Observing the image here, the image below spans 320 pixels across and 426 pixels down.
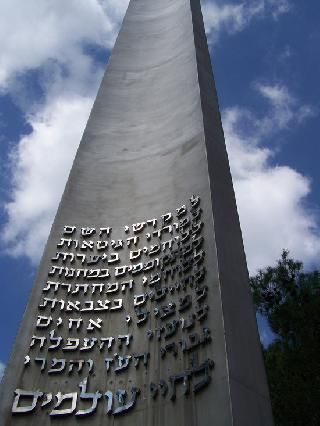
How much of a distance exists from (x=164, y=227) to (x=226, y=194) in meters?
1.06

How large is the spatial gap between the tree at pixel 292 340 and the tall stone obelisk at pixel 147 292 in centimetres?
413

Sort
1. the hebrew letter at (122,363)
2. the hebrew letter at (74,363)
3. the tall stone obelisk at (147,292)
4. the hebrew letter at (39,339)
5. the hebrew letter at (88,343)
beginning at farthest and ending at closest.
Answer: the hebrew letter at (39,339) < the hebrew letter at (88,343) < the hebrew letter at (74,363) < the hebrew letter at (122,363) < the tall stone obelisk at (147,292)

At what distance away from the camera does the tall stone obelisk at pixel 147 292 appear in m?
5.27

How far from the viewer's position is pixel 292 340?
1094 cm

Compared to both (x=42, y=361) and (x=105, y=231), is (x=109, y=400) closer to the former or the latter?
(x=42, y=361)

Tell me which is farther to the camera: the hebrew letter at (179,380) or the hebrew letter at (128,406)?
the hebrew letter at (128,406)

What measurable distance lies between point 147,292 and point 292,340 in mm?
5395

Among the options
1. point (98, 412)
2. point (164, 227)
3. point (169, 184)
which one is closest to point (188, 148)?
point (169, 184)

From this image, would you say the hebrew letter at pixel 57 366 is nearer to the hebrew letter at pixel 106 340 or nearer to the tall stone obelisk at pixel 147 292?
the tall stone obelisk at pixel 147 292

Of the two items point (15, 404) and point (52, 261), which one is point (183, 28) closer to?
point (52, 261)

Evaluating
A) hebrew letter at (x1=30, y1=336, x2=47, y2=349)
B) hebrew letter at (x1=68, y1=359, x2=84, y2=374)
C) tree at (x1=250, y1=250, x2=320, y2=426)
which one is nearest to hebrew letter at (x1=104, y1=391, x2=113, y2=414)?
hebrew letter at (x1=68, y1=359, x2=84, y2=374)

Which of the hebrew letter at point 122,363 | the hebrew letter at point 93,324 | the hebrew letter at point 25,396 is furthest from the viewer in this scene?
the hebrew letter at point 93,324

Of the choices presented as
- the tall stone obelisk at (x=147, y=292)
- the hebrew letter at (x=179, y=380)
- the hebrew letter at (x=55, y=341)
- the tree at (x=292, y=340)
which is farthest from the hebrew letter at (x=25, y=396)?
the tree at (x=292, y=340)

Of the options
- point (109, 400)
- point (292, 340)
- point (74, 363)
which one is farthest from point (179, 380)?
point (292, 340)
